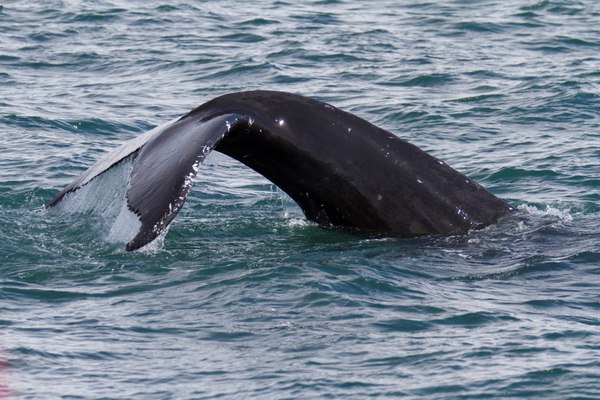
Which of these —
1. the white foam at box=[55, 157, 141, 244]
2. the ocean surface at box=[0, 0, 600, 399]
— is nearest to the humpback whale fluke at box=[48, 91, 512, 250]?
the white foam at box=[55, 157, 141, 244]

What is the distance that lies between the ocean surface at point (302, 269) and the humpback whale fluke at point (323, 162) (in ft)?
0.53

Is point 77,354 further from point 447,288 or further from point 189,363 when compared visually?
point 447,288

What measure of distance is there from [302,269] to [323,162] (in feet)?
2.41

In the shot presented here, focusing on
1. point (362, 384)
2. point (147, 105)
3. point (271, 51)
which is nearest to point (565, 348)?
point (362, 384)

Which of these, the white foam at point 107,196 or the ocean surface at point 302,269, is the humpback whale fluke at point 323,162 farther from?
the ocean surface at point 302,269

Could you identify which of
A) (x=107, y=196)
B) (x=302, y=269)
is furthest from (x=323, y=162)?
(x=107, y=196)

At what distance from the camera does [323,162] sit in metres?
8.62

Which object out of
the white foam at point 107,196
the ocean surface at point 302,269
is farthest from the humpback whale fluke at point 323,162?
the ocean surface at point 302,269

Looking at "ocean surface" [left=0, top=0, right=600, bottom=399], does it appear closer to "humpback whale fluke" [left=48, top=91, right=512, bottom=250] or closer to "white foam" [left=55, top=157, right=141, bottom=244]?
"white foam" [left=55, top=157, right=141, bottom=244]

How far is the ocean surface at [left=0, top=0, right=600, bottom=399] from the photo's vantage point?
7035 millimetres

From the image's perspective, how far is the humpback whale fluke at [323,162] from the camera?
26.6 ft

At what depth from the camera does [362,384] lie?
6.82 metres

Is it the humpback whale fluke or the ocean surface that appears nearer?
the ocean surface

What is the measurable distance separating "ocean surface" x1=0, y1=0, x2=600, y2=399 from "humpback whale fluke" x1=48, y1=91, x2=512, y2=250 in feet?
0.53
